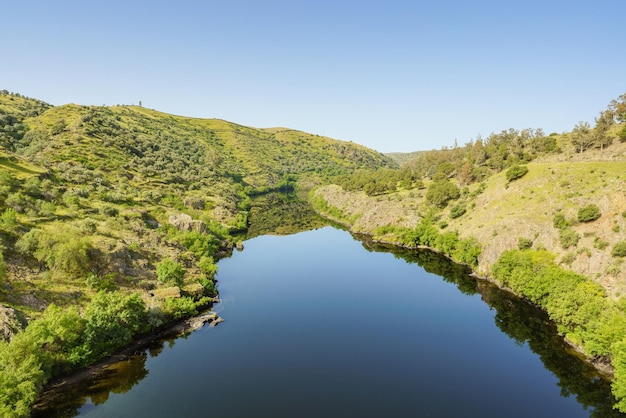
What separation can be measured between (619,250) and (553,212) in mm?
21732

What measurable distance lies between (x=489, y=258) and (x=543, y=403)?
44188 millimetres

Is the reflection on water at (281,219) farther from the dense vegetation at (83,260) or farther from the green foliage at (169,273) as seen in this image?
the green foliage at (169,273)

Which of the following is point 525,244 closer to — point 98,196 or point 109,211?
point 109,211

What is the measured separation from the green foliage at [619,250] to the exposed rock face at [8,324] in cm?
9035

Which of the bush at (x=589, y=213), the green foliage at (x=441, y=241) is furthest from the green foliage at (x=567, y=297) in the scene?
the bush at (x=589, y=213)

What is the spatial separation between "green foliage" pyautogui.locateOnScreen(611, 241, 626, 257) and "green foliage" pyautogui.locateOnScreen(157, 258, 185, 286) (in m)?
78.8

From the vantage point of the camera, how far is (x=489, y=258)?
265 feet

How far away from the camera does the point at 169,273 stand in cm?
6359

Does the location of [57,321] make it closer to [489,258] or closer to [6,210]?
[6,210]

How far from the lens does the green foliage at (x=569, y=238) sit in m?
65.8

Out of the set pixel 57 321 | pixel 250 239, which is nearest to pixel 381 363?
pixel 57 321

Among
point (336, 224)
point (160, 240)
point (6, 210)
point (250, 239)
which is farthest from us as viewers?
point (336, 224)

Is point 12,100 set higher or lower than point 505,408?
higher

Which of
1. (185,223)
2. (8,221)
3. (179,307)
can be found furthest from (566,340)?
(8,221)
